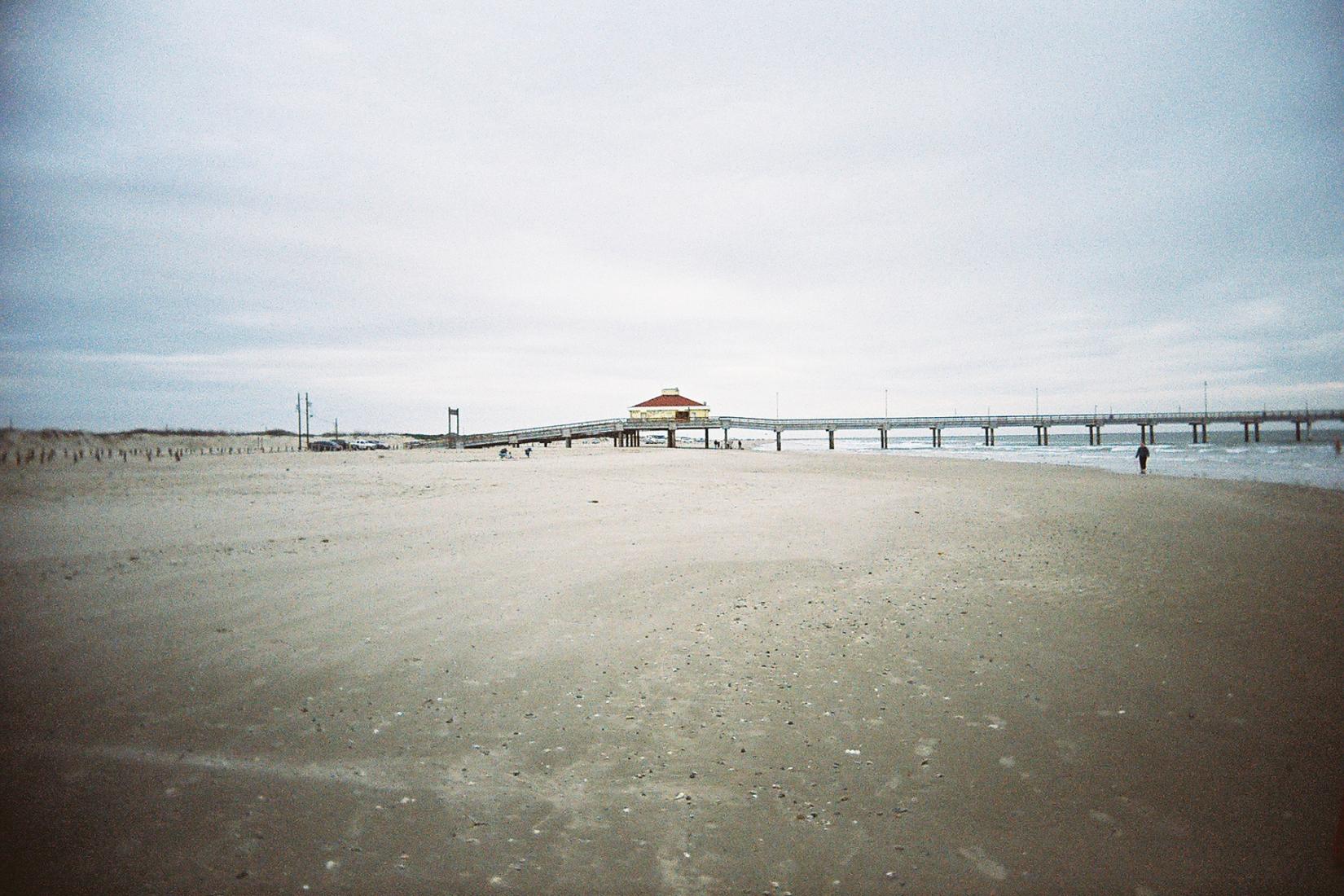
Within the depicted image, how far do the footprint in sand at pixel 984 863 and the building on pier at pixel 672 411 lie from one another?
64957mm

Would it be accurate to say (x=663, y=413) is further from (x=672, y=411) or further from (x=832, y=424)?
(x=832, y=424)

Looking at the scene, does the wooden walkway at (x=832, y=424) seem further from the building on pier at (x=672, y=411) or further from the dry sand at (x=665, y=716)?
the dry sand at (x=665, y=716)

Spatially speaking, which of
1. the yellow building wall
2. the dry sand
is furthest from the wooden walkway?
the dry sand

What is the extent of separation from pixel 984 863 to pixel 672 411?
67316 millimetres

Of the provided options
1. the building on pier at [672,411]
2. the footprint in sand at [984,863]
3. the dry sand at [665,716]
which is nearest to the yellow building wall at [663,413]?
the building on pier at [672,411]

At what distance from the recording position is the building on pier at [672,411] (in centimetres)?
7031

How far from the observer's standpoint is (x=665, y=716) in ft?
15.1

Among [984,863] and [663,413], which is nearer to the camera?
[984,863]

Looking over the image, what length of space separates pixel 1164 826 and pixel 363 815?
412 centimetres

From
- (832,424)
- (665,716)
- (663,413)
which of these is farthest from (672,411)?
(665,716)

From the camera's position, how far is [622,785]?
3.74 metres

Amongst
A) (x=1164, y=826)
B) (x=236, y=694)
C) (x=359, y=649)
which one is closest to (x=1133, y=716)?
(x=1164, y=826)

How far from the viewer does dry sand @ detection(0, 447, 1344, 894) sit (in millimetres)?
3127

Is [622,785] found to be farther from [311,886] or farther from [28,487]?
[28,487]
